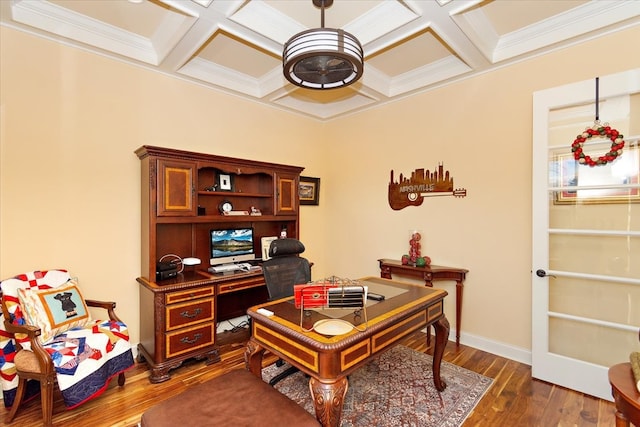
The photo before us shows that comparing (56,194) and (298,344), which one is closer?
(298,344)

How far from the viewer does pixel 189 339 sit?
280cm

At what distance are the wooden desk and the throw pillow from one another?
1501 mm

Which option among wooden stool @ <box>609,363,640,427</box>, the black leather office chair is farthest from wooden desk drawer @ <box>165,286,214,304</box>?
wooden stool @ <box>609,363,640,427</box>

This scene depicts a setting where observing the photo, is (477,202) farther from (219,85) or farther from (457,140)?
(219,85)

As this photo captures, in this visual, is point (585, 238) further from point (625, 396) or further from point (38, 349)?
point (38, 349)

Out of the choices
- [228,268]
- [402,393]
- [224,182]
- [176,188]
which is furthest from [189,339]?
[402,393]

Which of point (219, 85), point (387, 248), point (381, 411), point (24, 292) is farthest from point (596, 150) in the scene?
point (24, 292)

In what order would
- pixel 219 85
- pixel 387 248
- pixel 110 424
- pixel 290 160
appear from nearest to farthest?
A: 1. pixel 110 424
2. pixel 219 85
3. pixel 387 248
4. pixel 290 160

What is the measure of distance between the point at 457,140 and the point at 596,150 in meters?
1.23

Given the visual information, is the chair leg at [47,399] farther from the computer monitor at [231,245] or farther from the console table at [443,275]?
the console table at [443,275]

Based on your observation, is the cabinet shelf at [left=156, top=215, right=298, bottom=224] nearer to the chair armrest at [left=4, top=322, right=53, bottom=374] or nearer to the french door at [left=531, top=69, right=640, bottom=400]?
the chair armrest at [left=4, top=322, right=53, bottom=374]

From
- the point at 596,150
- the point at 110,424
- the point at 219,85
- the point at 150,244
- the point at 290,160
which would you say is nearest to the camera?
the point at 110,424

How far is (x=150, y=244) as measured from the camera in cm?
281

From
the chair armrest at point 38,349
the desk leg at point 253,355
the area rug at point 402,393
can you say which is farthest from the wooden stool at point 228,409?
the chair armrest at point 38,349
